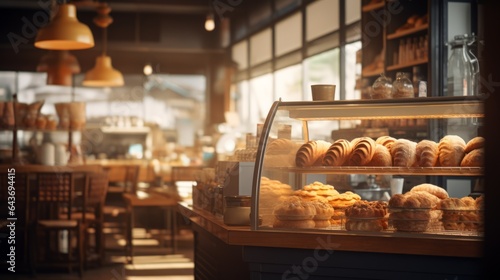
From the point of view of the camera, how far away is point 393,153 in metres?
3.85

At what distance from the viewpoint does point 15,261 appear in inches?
302

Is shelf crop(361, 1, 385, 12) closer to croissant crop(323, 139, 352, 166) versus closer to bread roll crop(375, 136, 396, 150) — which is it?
bread roll crop(375, 136, 396, 150)

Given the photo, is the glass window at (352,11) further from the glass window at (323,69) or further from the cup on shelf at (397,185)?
the cup on shelf at (397,185)

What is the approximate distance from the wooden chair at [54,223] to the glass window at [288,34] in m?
4.23

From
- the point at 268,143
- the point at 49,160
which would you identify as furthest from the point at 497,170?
the point at 49,160

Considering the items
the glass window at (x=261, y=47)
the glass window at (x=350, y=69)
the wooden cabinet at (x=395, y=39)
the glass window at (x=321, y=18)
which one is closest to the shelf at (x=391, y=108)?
the wooden cabinet at (x=395, y=39)

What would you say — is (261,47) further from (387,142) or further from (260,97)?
(387,142)

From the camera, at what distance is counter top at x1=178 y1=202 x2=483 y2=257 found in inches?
130

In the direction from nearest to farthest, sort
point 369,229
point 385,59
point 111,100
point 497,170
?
point 497,170, point 369,229, point 385,59, point 111,100

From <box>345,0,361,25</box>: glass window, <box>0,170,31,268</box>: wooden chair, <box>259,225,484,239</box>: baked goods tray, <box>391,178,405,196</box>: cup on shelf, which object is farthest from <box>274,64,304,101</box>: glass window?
<box>259,225,484,239</box>: baked goods tray

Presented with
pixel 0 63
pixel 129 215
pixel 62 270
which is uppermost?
pixel 0 63

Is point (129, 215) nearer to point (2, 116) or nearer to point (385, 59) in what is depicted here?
point (2, 116)

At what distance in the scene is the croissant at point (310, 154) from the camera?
3.93m

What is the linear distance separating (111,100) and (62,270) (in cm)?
907
